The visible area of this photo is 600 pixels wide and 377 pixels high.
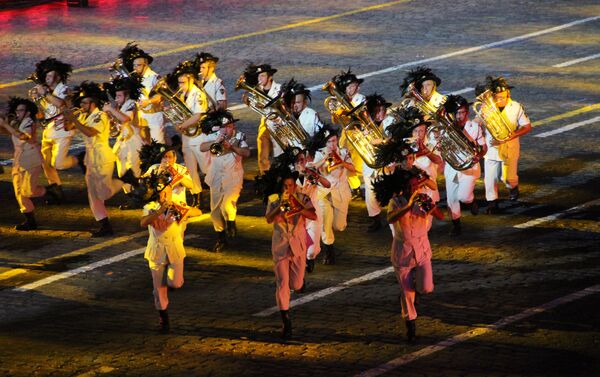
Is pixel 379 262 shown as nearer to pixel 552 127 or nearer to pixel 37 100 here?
pixel 37 100

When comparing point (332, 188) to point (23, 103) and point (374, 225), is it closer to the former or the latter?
point (374, 225)

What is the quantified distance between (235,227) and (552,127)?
8.18 meters

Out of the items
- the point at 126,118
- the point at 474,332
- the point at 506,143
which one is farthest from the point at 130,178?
the point at 474,332

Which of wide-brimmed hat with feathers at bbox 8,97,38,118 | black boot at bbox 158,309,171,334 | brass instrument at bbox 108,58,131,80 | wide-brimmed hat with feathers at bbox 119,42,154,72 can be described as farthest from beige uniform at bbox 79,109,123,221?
black boot at bbox 158,309,171,334

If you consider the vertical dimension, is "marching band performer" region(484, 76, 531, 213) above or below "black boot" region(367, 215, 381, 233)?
above

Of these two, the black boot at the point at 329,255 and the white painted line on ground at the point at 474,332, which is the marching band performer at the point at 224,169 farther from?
the white painted line on ground at the point at 474,332

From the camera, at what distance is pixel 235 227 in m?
19.7

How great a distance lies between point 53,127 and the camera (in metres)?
22.1

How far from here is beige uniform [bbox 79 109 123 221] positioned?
66.2 ft

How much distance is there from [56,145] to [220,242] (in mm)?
4221

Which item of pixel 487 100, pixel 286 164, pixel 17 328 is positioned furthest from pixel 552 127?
pixel 17 328

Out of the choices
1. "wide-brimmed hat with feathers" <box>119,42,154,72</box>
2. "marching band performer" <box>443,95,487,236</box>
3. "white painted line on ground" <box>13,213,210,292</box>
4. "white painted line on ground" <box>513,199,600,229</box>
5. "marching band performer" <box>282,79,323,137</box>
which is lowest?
"white painted line on ground" <box>513,199,600,229</box>

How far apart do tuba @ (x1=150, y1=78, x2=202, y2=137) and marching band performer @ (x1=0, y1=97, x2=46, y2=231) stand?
1.90 m

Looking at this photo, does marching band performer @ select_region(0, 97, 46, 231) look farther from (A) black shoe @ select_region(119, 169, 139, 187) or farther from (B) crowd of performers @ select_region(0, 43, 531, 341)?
(A) black shoe @ select_region(119, 169, 139, 187)
